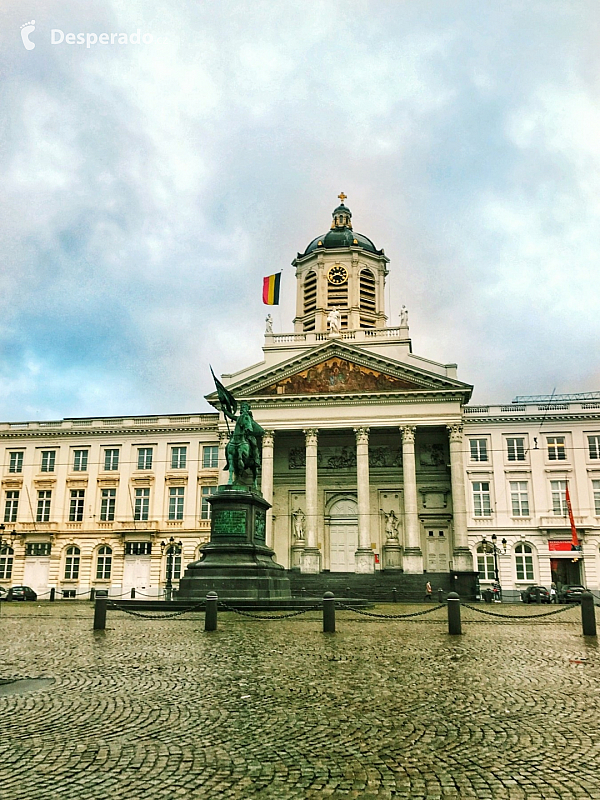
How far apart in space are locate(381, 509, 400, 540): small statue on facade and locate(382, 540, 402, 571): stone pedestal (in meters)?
0.51

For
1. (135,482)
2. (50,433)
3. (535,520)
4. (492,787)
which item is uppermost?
(50,433)

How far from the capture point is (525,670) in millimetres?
11805

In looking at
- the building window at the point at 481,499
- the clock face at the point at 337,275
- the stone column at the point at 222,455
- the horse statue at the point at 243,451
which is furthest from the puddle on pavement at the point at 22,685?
the clock face at the point at 337,275

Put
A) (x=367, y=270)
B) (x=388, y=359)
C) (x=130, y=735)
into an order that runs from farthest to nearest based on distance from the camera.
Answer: (x=367, y=270), (x=388, y=359), (x=130, y=735)

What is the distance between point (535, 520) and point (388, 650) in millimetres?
42313

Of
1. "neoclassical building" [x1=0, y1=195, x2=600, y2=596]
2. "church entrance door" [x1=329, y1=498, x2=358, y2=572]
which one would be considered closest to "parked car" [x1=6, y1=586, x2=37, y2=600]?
"neoclassical building" [x1=0, y1=195, x2=600, y2=596]

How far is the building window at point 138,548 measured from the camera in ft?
188

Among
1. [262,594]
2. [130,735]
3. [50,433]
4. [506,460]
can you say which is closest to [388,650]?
[130,735]

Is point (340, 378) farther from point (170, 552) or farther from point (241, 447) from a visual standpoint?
point (241, 447)

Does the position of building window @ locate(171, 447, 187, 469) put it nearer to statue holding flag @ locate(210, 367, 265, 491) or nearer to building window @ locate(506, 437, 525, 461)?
building window @ locate(506, 437, 525, 461)

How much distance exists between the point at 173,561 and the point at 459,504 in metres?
22.7

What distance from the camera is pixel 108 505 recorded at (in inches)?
2315

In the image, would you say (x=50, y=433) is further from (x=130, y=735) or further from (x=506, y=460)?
(x=130, y=735)

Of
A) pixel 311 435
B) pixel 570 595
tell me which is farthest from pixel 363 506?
pixel 570 595
